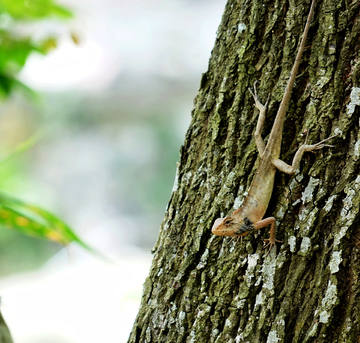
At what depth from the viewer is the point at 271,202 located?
2.30 meters

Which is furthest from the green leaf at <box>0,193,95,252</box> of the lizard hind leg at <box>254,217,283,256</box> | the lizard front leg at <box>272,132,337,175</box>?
the lizard front leg at <box>272,132,337,175</box>

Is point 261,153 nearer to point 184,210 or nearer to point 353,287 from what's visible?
point 184,210

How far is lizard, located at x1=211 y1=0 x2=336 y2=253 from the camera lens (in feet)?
7.03

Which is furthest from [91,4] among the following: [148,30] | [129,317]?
[129,317]

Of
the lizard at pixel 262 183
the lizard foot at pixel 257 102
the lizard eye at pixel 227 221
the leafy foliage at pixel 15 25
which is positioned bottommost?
the lizard eye at pixel 227 221

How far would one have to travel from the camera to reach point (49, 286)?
8.27m

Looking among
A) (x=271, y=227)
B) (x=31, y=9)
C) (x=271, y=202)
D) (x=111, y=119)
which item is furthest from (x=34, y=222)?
(x=111, y=119)

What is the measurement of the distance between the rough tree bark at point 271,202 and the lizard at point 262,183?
46mm

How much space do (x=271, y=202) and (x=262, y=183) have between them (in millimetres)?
145

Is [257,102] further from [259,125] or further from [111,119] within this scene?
[111,119]

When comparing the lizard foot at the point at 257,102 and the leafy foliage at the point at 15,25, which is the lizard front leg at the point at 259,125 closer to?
the lizard foot at the point at 257,102

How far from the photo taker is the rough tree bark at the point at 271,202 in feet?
6.31

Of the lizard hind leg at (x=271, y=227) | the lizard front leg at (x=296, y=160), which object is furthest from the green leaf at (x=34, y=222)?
the lizard front leg at (x=296, y=160)

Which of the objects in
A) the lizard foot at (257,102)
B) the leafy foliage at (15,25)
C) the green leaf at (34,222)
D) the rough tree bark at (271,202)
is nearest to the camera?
the green leaf at (34,222)
